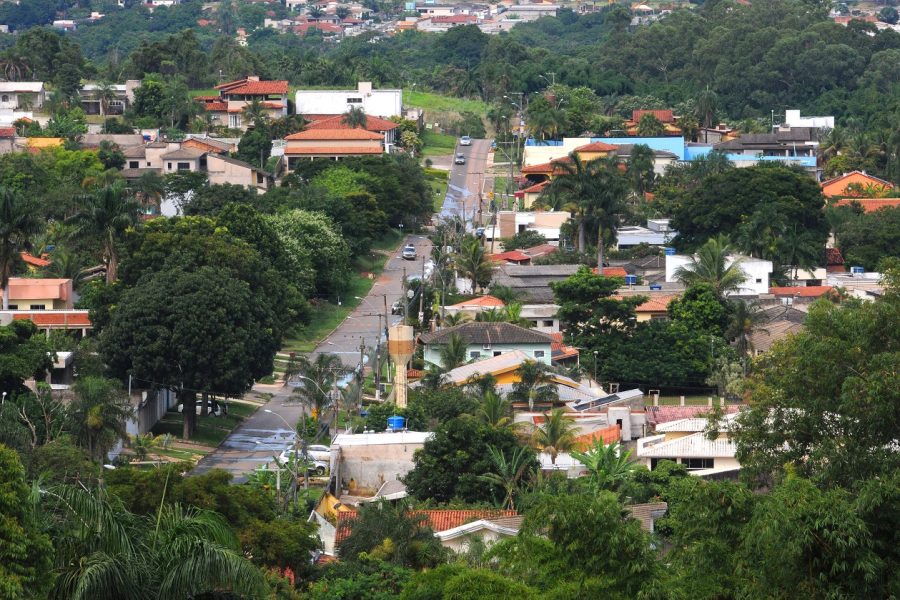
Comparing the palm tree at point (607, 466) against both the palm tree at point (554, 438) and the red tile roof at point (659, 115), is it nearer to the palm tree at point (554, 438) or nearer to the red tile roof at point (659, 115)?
the palm tree at point (554, 438)

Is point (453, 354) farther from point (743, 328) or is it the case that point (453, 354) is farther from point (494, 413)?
point (743, 328)

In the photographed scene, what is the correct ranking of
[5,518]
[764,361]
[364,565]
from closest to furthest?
1. [5,518]
2. [764,361]
3. [364,565]

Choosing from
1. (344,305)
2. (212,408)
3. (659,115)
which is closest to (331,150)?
(344,305)

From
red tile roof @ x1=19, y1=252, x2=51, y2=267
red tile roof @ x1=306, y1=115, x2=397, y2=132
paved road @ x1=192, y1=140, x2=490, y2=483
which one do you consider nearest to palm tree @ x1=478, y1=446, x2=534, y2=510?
paved road @ x1=192, y1=140, x2=490, y2=483

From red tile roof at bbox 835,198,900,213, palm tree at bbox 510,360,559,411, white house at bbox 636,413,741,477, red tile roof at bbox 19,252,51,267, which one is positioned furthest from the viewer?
red tile roof at bbox 835,198,900,213

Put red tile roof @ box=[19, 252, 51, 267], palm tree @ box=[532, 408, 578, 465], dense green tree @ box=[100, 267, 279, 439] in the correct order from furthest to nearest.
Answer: red tile roof @ box=[19, 252, 51, 267]
dense green tree @ box=[100, 267, 279, 439]
palm tree @ box=[532, 408, 578, 465]

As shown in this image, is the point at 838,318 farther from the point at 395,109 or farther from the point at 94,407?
the point at 395,109

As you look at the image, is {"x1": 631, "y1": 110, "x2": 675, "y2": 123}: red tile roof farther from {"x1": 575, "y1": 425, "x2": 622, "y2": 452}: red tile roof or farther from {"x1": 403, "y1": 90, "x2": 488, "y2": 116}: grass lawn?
{"x1": 575, "y1": 425, "x2": 622, "y2": 452}: red tile roof

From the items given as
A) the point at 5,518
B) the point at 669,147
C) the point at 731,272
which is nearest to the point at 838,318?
the point at 5,518
